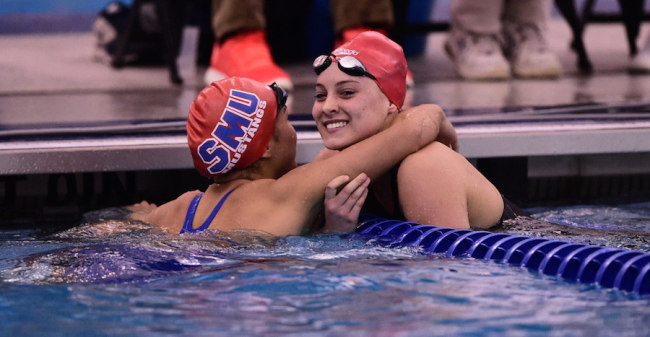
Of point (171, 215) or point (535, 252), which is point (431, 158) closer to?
point (535, 252)

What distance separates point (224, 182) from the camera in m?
3.25

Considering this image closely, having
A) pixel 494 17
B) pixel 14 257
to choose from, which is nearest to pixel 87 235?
pixel 14 257

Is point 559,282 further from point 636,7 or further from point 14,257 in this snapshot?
point 636,7

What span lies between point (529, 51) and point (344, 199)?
11.1 ft

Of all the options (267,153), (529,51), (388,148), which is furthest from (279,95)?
(529,51)

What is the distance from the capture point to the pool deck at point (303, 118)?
3.70 meters

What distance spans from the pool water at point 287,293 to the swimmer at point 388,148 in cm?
25

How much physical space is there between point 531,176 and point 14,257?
233 cm

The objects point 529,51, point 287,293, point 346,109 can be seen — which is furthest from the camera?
point 529,51

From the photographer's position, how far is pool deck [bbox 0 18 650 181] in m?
3.70

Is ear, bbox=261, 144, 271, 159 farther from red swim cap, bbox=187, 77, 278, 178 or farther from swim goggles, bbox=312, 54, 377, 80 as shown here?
swim goggles, bbox=312, 54, 377, 80

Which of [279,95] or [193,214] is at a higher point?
[279,95]

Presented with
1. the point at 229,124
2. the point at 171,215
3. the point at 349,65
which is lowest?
the point at 171,215

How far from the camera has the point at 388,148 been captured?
2.99 metres
